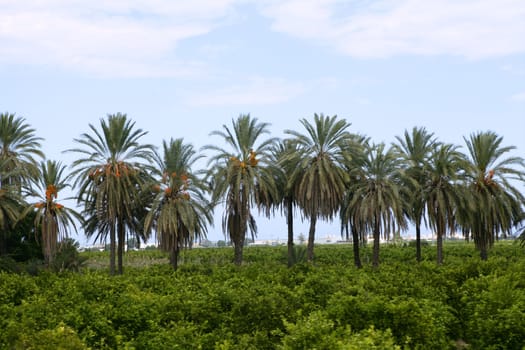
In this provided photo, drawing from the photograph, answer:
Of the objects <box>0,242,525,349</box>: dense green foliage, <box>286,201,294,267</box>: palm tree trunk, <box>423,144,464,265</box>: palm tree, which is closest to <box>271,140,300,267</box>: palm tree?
<box>286,201,294,267</box>: palm tree trunk

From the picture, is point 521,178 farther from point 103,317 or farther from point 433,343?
point 103,317

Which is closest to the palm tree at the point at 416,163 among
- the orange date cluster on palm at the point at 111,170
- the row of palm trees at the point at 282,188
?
the row of palm trees at the point at 282,188

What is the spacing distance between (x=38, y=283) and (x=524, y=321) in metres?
18.4

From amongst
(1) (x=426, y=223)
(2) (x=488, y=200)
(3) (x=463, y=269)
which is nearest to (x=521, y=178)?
(2) (x=488, y=200)

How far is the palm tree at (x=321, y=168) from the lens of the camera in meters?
40.0

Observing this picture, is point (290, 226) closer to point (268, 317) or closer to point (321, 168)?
point (321, 168)

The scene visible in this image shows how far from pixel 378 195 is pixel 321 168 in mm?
4200

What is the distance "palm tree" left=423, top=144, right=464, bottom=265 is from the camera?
4175 cm

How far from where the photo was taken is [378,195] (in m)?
40.0

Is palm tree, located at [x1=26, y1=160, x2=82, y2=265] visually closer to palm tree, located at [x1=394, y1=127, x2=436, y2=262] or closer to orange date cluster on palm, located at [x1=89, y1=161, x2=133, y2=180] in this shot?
orange date cluster on palm, located at [x1=89, y1=161, x2=133, y2=180]

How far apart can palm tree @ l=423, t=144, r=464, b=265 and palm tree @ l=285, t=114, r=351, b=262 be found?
258 inches

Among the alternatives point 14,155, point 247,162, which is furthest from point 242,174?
point 14,155

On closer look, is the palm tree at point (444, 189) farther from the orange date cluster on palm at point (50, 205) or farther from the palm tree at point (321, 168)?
the orange date cluster on palm at point (50, 205)

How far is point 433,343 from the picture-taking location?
13.6 metres
